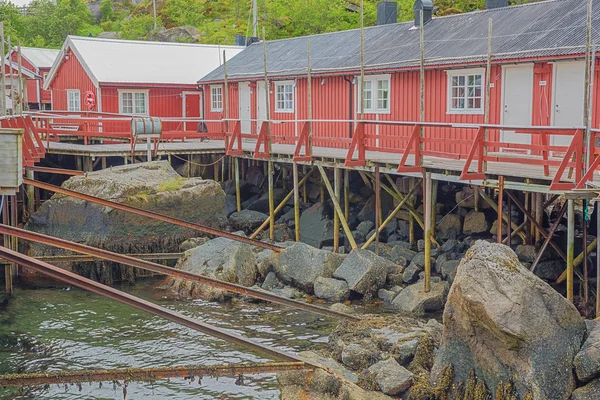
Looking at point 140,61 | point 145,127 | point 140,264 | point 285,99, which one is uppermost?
point 140,61

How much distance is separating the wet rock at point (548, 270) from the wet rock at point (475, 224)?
286 cm

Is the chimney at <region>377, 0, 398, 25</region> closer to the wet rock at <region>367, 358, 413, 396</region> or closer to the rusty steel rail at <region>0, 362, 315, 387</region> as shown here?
the wet rock at <region>367, 358, 413, 396</region>

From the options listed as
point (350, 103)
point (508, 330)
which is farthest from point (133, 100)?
point (508, 330)

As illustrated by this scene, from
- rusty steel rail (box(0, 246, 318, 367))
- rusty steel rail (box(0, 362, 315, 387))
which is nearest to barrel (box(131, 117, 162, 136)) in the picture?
rusty steel rail (box(0, 246, 318, 367))

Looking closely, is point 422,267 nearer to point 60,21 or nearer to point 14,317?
point 14,317

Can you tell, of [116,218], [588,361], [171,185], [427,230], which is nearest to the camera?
[588,361]

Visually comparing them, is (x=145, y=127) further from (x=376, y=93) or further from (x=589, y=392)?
(x=589, y=392)

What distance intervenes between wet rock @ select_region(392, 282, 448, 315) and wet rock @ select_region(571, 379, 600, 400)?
6.22m

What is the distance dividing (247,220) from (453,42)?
778 centimetres

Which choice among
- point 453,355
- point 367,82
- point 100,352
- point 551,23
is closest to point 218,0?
point 367,82

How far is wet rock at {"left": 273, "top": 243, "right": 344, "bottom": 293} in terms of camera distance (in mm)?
18172

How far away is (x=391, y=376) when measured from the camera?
11469mm

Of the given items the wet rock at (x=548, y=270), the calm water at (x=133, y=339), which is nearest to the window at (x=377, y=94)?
the calm water at (x=133, y=339)

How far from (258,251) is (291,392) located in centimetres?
1002
